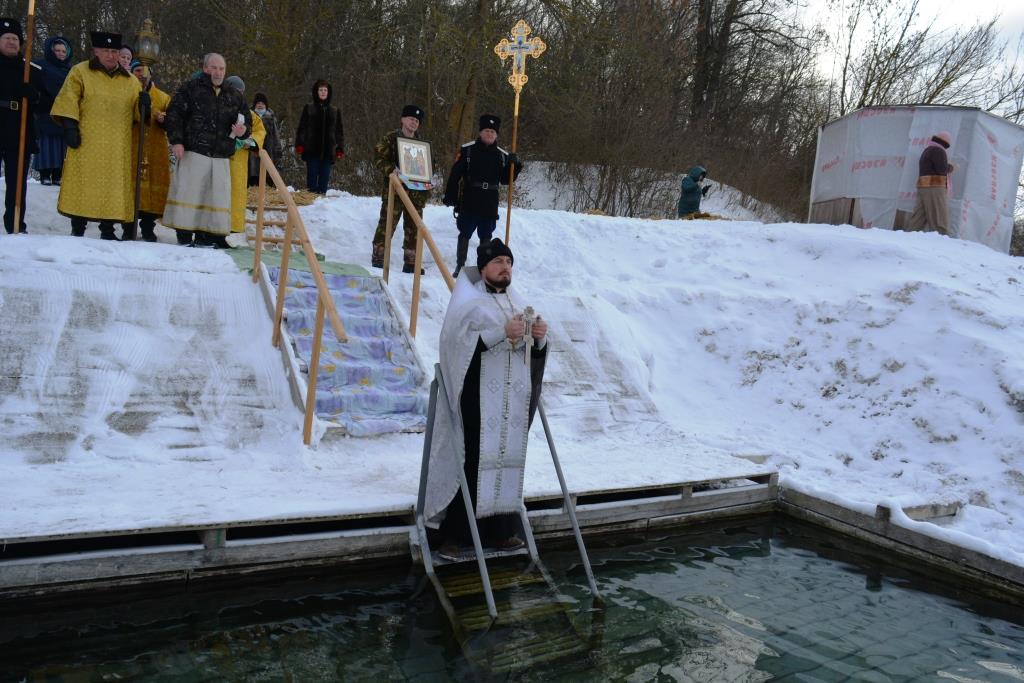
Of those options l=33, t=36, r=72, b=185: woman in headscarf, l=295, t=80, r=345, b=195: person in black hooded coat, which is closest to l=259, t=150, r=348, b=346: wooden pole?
l=33, t=36, r=72, b=185: woman in headscarf

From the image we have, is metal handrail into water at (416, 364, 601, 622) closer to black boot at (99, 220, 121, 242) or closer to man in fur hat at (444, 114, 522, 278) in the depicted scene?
man in fur hat at (444, 114, 522, 278)

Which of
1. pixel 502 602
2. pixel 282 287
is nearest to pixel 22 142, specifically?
pixel 282 287

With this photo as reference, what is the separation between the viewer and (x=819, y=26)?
2661 centimetres

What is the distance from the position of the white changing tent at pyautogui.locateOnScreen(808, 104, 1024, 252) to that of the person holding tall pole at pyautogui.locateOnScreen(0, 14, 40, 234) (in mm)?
11070

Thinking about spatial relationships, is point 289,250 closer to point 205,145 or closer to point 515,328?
point 205,145

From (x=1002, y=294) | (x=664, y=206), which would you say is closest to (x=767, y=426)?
(x=1002, y=294)

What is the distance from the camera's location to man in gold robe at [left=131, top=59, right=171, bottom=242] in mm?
7992

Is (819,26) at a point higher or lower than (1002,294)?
higher

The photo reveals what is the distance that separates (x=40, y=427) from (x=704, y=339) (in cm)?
657

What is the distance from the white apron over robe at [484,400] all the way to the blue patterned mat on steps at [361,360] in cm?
160

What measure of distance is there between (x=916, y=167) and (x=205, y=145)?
10031 mm

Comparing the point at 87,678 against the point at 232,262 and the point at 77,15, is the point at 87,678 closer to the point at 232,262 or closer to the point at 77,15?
the point at 232,262

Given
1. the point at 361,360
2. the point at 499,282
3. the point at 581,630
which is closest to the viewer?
the point at 581,630

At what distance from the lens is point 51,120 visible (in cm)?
944
